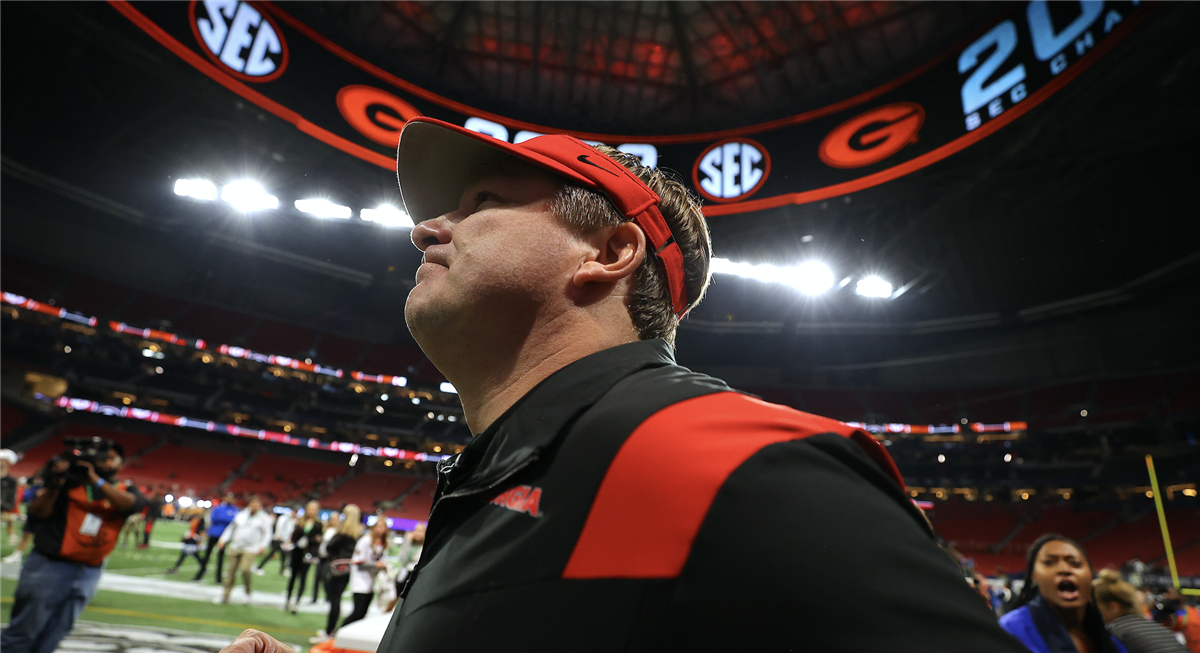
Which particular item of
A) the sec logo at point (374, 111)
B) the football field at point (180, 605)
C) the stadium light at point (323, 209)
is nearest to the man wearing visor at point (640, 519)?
the football field at point (180, 605)

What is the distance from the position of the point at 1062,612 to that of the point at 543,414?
15.2 feet

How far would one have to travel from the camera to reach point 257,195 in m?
18.0

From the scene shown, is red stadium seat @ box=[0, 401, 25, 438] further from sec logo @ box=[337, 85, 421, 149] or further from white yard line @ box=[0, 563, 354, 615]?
sec logo @ box=[337, 85, 421, 149]

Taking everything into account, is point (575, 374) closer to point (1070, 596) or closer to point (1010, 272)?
point (1070, 596)

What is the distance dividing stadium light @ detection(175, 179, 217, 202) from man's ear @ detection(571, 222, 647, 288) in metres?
21.3

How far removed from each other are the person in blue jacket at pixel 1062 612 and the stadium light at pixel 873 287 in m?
17.2

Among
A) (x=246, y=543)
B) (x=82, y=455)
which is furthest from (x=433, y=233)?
(x=246, y=543)

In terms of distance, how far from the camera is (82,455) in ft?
16.5

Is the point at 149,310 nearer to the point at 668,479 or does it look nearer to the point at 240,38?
the point at 240,38

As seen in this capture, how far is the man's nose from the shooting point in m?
1.32

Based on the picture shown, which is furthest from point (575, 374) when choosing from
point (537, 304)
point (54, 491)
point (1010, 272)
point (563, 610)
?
point (1010, 272)

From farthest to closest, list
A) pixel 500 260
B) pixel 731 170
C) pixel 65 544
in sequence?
pixel 731 170, pixel 65 544, pixel 500 260

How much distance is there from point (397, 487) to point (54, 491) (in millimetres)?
32931

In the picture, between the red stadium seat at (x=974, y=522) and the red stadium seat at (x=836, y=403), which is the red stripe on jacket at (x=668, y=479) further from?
the red stadium seat at (x=974, y=522)
